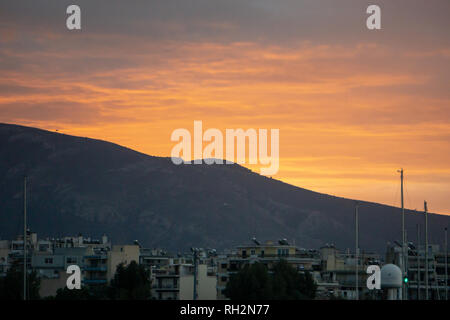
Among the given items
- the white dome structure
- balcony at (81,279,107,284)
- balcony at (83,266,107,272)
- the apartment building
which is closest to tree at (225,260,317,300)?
the apartment building

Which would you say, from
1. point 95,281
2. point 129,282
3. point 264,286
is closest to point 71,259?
point 95,281

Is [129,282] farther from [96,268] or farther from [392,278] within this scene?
[392,278]

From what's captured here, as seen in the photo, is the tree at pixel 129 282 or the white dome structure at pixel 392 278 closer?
the white dome structure at pixel 392 278

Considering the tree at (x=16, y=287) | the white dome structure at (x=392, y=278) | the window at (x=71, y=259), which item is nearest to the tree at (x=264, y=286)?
the tree at (x=16, y=287)

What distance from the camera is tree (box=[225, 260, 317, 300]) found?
4277 inches

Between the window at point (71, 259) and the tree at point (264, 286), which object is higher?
the window at point (71, 259)

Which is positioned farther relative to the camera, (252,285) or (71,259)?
(71,259)

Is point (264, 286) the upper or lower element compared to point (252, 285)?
lower

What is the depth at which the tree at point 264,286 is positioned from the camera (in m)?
109

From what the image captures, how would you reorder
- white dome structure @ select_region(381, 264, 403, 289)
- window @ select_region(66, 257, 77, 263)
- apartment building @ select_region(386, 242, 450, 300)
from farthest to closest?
window @ select_region(66, 257, 77, 263), apartment building @ select_region(386, 242, 450, 300), white dome structure @ select_region(381, 264, 403, 289)

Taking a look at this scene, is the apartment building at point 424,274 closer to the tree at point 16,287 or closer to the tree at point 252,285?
the tree at point 252,285

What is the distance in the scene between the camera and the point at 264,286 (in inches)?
4326

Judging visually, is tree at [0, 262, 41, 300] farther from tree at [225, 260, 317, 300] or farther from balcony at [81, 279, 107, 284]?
balcony at [81, 279, 107, 284]
